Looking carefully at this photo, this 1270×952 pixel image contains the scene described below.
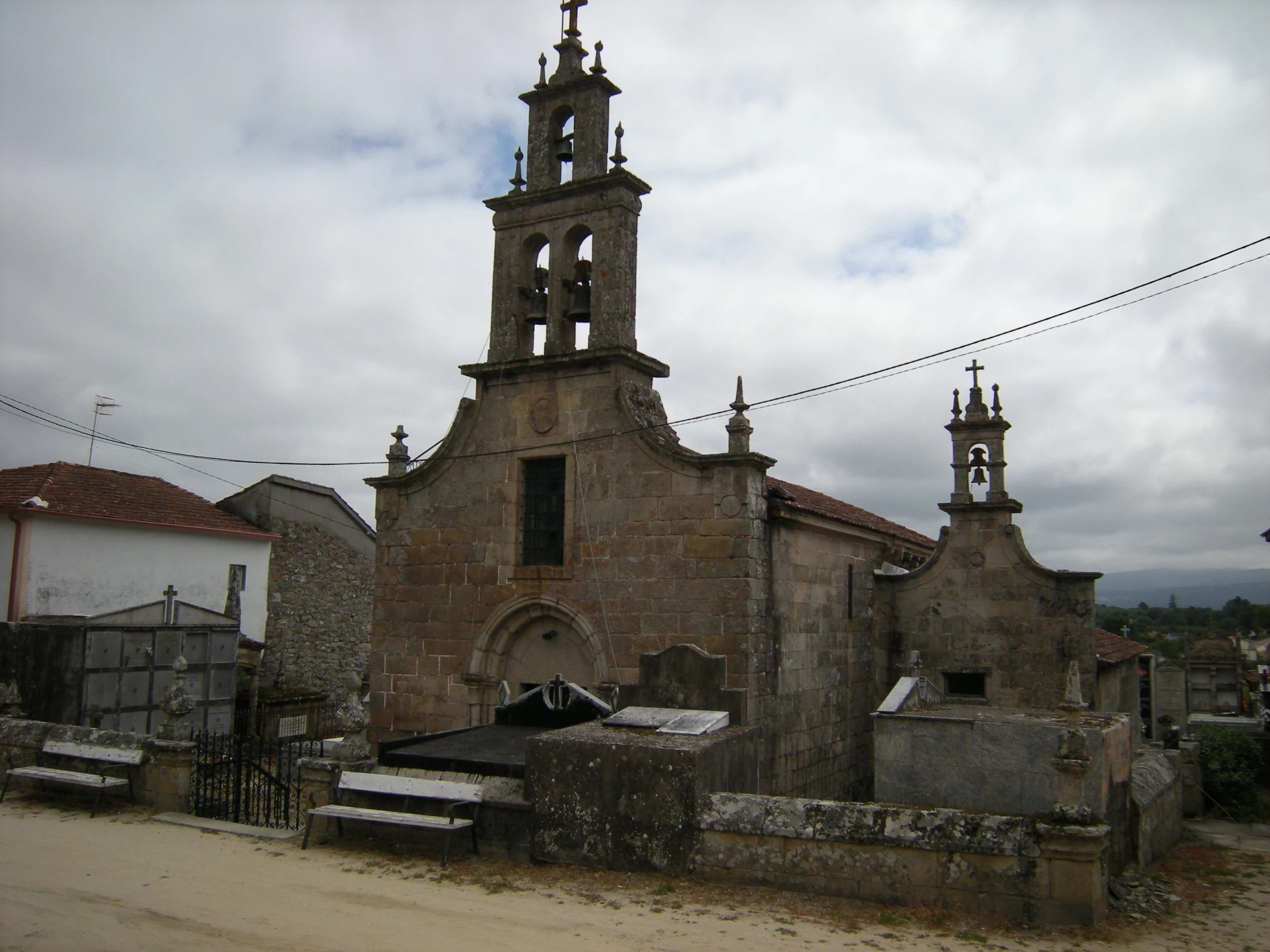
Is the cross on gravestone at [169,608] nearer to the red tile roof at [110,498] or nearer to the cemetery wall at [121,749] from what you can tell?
the red tile roof at [110,498]

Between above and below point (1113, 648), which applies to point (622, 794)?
below

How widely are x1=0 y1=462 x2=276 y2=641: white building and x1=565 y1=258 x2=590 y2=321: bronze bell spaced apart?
1055 cm

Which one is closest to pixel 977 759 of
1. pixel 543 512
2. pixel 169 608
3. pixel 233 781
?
pixel 543 512

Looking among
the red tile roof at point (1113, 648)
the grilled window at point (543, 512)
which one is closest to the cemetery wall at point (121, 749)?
the grilled window at point (543, 512)

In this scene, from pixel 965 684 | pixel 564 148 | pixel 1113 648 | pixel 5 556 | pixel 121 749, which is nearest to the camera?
pixel 121 749

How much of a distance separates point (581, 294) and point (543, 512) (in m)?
3.52

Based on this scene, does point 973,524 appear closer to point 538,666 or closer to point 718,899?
point 538,666

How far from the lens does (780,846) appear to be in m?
7.43

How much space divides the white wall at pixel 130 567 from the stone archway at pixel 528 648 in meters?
11.2

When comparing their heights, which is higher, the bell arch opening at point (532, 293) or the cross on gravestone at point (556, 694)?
the bell arch opening at point (532, 293)

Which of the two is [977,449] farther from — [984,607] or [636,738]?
[636,738]

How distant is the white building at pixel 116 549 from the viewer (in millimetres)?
19219

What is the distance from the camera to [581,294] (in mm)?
14633

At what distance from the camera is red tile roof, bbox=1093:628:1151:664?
1638cm
